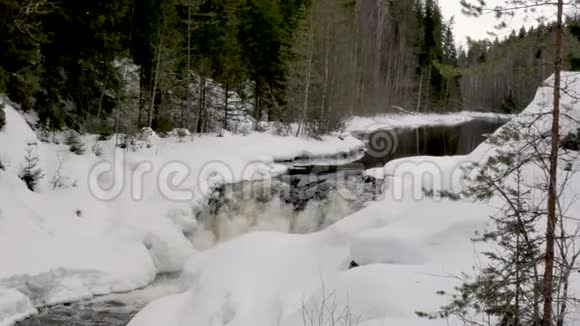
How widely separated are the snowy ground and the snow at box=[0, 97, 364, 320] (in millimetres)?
1291

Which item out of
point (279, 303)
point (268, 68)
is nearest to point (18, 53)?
point (279, 303)

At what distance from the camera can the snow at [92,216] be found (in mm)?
8227

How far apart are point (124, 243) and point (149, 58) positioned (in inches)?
477

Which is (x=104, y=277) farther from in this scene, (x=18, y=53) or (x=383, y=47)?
(x=383, y=47)

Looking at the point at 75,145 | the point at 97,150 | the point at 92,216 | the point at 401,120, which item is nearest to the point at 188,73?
the point at 97,150

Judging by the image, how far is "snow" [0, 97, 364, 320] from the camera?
8227 mm

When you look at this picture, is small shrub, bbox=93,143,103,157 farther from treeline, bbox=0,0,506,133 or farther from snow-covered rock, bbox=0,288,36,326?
snow-covered rock, bbox=0,288,36,326

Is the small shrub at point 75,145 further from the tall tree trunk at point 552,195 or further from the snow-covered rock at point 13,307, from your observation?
the tall tree trunk at point 552,195

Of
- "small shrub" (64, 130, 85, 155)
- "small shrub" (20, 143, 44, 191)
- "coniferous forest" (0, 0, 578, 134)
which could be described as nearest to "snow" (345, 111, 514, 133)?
"coniferous forest" (0, 0, 578, 134)

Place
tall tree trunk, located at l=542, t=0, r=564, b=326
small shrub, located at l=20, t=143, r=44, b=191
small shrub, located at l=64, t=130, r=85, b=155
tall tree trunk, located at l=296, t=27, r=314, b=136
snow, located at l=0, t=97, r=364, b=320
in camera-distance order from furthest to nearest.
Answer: tall tree trunk, located at l=296, t=27, r=314, b=136
small shrub, located at l=64, t=130, r=85, b=155
small shrub, located at l=20, t=143, r=44, b=191
snow, located at l=0, t=97, r=364, b=320
tall tree trunk, located at l=542, t=0, r=564, b=326

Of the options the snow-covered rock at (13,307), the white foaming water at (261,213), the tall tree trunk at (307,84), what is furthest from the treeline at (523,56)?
the tall tree trunk at (307,84)

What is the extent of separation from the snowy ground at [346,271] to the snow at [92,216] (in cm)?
129

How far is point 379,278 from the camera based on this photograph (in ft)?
20.1

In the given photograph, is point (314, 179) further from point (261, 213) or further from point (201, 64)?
point (201, 64)
